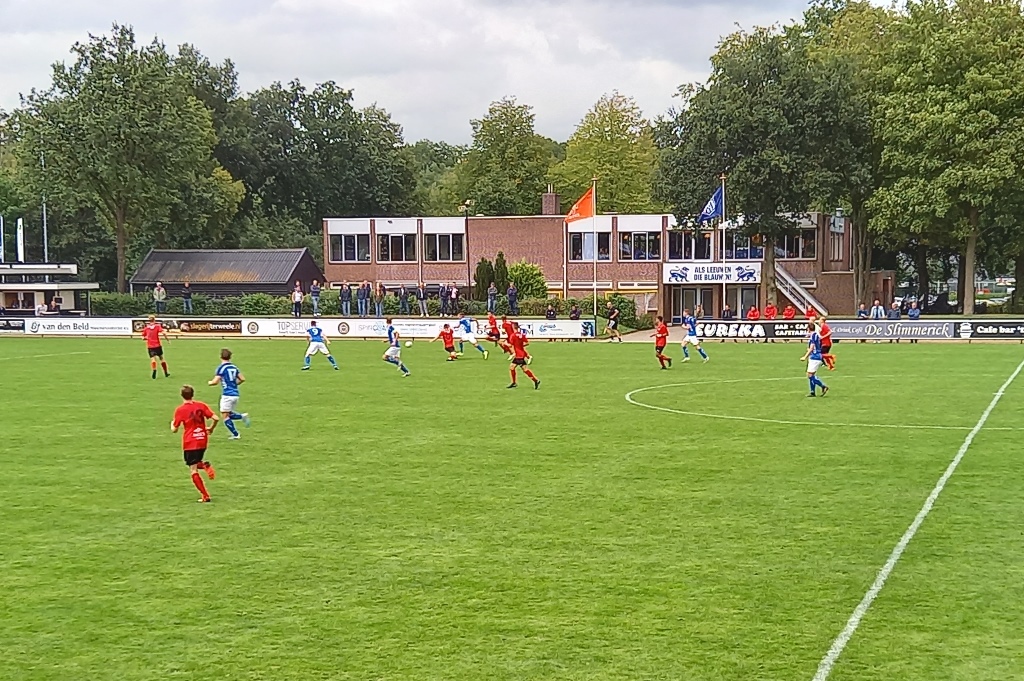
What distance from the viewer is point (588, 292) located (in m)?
72.7

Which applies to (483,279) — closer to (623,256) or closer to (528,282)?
(528,282)

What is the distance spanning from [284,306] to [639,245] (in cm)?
2223

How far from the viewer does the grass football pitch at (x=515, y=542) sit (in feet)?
31.5

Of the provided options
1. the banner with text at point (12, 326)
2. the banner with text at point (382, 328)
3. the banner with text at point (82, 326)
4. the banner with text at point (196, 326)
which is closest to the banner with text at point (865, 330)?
the banner with text at point (382, 328)

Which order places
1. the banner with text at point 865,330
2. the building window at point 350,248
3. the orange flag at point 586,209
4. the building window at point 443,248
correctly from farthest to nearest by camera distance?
the building window at point 350,248, the building window at point 443,248, the orange flag at point 586,209, the banner with text at point 865,330

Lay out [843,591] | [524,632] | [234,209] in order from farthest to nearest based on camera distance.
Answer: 1. [234,209]
2. [843,591]
3. [524,632]

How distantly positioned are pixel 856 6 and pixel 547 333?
37.0 meters

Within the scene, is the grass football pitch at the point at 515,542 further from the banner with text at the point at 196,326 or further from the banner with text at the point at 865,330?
the banner with text at the point at 196,326

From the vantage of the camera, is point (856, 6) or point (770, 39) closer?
point (770, 39)

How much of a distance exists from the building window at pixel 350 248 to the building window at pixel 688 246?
789 inches

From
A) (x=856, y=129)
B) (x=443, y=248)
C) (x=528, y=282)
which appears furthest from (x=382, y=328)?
(x=856, y=129)

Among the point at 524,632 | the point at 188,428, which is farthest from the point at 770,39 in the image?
the point at 524,632

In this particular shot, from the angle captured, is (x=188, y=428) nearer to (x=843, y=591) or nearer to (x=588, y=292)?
(x=843, y=591)

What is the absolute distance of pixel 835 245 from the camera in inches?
2815
